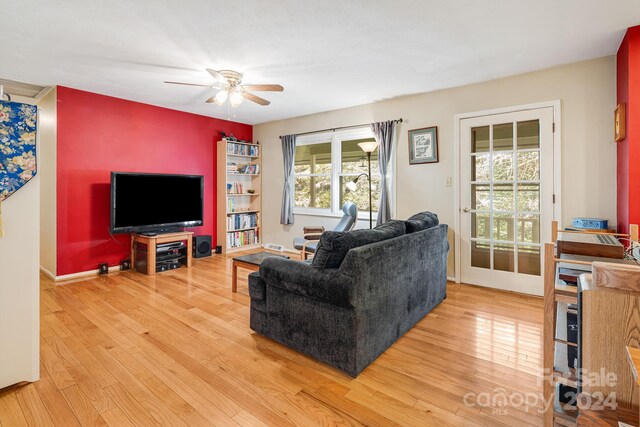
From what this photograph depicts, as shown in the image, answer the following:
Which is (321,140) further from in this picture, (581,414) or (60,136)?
(581,414)

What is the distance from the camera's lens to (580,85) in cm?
320

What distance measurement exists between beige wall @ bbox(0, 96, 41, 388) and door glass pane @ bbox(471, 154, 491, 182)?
4.10 meters

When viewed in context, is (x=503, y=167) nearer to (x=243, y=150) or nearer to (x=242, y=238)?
(x=243, y=150)

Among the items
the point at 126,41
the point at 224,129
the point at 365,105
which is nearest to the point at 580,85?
the point at 365,105

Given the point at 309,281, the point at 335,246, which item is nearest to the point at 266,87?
the point at 335,246

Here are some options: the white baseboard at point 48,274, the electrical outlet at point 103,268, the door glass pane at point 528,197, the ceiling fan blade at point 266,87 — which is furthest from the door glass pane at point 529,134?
the white baseboard at point 48,274

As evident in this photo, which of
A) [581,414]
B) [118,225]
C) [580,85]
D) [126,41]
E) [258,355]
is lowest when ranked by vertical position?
[258,355]

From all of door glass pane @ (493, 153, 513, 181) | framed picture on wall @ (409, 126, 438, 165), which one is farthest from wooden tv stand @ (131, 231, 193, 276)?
door glass pane @ (493, 153, 513, 181)

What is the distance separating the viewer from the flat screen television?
4.17 m

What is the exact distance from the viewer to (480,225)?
152 inches

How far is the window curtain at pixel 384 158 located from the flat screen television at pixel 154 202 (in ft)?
9.14

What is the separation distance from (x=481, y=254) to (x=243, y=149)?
14.2ft

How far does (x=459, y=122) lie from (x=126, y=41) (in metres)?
3.61

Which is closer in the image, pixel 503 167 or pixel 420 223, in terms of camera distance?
pixel 420 223
